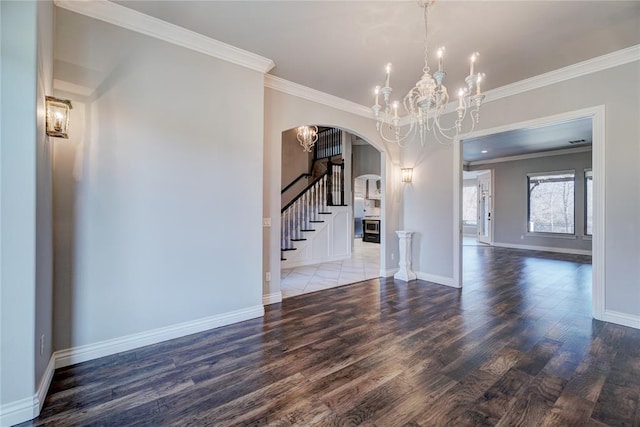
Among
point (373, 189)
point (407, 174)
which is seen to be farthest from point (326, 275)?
point (373, 189)

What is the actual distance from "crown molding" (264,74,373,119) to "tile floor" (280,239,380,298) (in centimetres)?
285

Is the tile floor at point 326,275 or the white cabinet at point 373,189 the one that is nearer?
the tile floor at point 326,275

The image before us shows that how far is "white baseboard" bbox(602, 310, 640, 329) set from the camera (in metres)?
2.89

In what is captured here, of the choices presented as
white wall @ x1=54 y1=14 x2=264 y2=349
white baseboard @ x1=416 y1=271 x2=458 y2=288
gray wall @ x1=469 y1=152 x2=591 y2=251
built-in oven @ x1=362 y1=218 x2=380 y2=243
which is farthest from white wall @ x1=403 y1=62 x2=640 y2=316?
built-in oven @ x1=362 y1=218 x2=380 y2=243

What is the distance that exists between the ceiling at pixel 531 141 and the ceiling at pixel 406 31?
238 cm

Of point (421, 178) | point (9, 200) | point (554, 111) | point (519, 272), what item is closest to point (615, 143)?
point (554, 111)

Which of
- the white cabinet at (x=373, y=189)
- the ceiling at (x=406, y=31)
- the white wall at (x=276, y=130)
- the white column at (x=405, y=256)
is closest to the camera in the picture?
the ceiling at (x=406, y=31)

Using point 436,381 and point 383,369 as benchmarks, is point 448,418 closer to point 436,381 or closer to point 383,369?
point 436,381

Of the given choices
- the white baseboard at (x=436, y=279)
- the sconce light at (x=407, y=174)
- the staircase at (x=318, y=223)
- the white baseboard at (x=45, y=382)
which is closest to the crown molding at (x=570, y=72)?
the sconce light at (x=407, y=174)

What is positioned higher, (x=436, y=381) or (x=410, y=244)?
(x=410, y=244)

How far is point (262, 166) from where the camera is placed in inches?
128

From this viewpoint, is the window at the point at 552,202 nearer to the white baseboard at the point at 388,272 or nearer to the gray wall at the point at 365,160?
the gray wall at the point at 365,160

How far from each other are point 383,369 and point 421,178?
3.53 m

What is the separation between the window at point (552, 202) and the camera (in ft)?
25.8
